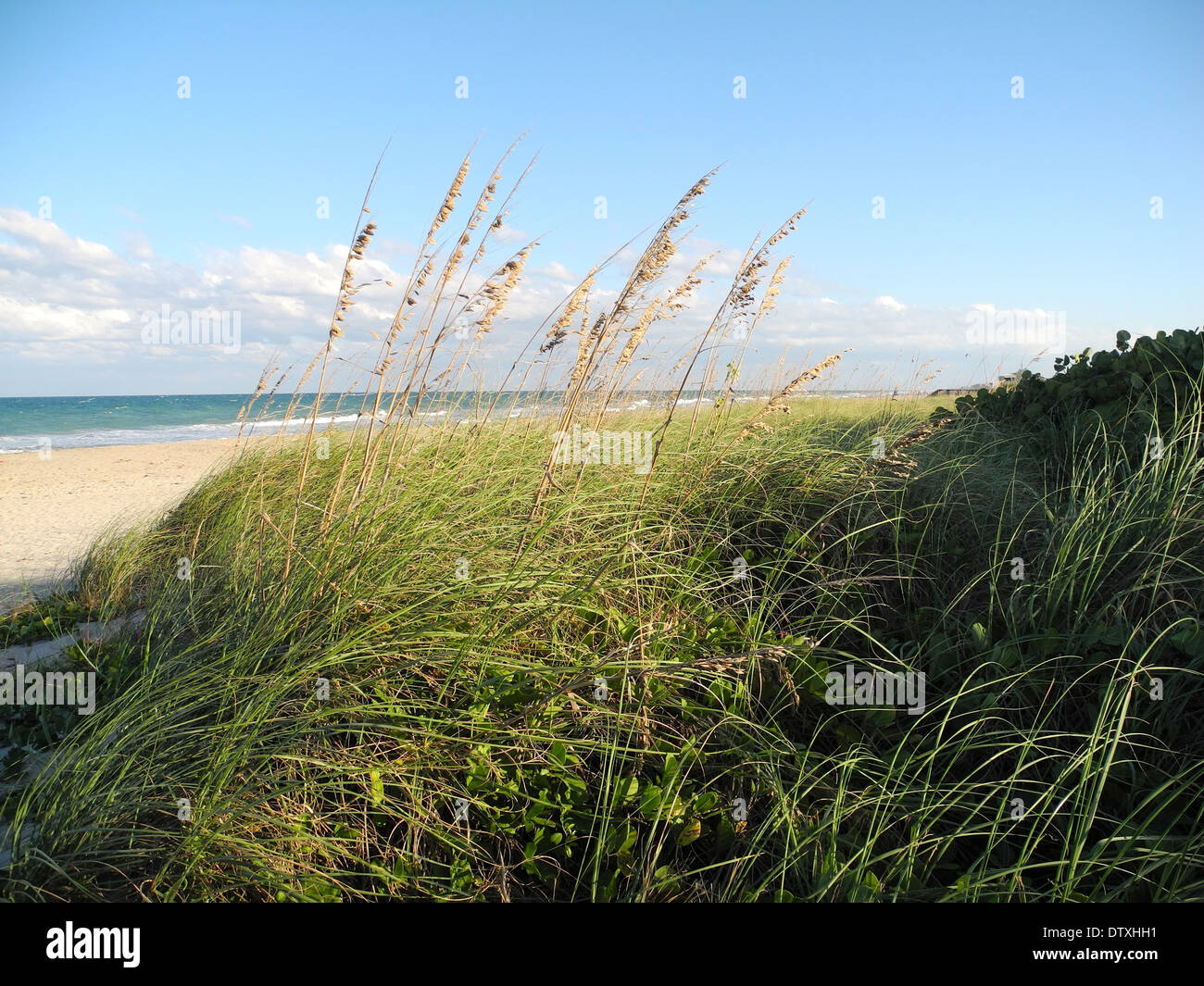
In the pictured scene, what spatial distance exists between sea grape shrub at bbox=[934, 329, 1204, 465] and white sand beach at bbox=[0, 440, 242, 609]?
17.5 ft

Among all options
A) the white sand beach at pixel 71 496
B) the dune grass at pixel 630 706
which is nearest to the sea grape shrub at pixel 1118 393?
the dune grass at pixel 630 706

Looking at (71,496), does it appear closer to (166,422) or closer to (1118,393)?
(1118,393)

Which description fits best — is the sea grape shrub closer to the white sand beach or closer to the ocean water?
the ocean water

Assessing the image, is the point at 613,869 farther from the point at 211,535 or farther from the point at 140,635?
the point at 211,535

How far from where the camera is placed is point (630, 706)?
193cm

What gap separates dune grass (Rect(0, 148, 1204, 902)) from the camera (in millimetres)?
1546

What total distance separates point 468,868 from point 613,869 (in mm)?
351

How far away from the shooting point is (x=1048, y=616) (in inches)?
90.4

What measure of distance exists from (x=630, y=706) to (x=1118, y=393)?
12.7ft

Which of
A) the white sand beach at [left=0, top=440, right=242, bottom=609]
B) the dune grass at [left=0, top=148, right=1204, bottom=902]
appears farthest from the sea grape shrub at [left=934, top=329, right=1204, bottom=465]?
the white sand beach at [left=0, top=440, right=242, bottom=609]

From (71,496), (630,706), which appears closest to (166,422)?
(71,496)

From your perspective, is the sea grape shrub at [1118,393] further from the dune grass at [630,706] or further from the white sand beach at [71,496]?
the white sand beach at [71,496]
